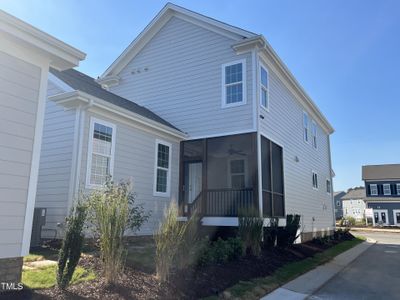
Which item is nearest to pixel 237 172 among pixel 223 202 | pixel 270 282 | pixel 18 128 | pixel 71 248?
pixel 223 202

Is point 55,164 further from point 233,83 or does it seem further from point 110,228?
point 233,83

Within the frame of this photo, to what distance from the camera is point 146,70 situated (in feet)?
50.2

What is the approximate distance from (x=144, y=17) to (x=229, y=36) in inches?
175

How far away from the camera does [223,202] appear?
12.0 meters

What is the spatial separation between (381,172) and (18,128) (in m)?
51.9

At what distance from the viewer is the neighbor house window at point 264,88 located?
42.0ft

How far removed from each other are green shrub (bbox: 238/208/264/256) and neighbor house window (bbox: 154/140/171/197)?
11.5ft

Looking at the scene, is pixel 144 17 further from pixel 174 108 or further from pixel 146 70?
pixel 174 108

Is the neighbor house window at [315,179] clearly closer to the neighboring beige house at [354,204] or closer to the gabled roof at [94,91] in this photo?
the gabled roof at [94,91]

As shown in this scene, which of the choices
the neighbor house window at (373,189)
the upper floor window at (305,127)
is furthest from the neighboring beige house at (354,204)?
the upper floor window at (305,127)

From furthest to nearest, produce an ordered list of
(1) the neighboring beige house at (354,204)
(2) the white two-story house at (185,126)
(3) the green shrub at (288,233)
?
1. (1) the neighboring beige house at (354,204)
2. (3) the green shrub at (288,233)
3. (2) the white two-story house at (185,126)

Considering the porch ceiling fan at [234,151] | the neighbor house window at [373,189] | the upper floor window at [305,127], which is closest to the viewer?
the porch ceiling fan at [234,151]

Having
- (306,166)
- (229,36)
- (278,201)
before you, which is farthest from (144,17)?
(306,166)

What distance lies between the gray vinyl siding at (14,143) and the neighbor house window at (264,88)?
8.66 metres
